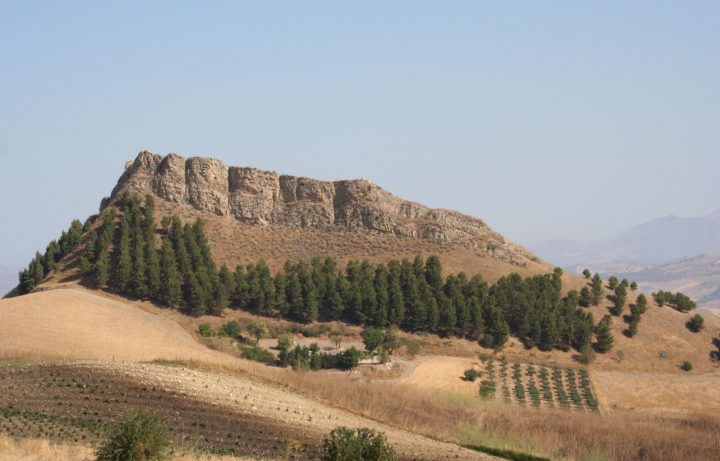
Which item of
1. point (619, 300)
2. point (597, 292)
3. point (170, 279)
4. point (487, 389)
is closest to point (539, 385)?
point (487, 389)

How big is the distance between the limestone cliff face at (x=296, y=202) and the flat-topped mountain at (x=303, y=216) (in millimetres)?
122

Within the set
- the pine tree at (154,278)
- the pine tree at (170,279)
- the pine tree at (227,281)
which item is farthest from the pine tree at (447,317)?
the pine tree at (154,278)

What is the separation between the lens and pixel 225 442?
Result: 21531mm

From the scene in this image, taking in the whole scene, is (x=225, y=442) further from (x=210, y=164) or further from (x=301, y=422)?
(x=210, y=164)

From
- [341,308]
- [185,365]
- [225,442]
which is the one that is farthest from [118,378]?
[341,308]

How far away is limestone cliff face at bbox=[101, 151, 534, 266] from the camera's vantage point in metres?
69.8

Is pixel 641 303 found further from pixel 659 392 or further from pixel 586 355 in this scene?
pixel 659 392

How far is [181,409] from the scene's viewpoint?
941 inches

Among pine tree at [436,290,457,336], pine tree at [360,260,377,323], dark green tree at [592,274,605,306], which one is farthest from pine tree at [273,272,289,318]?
dark green tree at [592,274,605,306]

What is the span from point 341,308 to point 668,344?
33.2 m

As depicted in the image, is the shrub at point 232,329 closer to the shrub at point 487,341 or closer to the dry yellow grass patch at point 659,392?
the shrub at point 487,341

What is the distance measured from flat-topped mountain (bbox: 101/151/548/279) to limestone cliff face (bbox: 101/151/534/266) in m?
0.12

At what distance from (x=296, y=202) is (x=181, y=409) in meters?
52.6

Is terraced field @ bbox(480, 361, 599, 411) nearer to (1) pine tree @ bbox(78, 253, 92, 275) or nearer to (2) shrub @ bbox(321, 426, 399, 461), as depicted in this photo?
(2) shrub @ bbox(321, 426, 399, 461)
